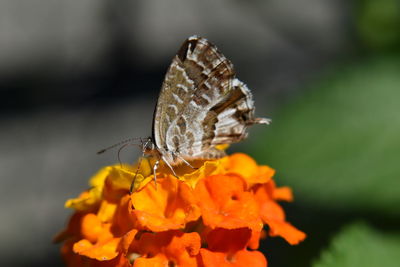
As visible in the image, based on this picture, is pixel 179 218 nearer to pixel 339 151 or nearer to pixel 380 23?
pixel 339 151

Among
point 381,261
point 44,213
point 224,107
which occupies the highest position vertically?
point 224,107

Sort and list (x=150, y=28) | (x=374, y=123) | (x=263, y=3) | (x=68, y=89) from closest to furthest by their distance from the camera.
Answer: (x=374, y=123), (x=263, y=3), (x=68, y=89), (x=150, y=28)

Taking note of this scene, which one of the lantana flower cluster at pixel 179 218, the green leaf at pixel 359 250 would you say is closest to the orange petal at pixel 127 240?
the lantana flower cluster at pixel 179 218

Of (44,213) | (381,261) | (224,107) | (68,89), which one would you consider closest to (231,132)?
(224,107)

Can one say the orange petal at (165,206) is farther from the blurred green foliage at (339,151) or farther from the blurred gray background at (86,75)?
the blurred gray background at (86,75)

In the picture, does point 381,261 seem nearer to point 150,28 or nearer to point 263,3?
point 263,3

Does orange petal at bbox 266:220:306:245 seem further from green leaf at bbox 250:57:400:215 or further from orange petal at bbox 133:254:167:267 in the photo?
green leaf at bbox 250:57:400:215
